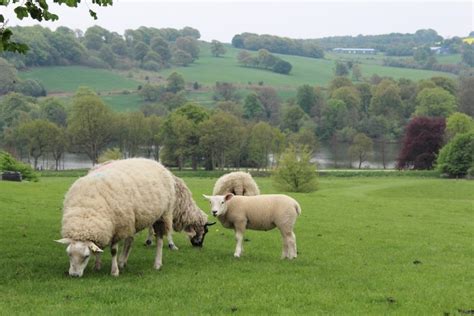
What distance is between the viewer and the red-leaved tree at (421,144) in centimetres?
9619

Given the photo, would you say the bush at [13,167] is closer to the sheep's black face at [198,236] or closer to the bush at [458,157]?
the sheep's black face at [198,236]

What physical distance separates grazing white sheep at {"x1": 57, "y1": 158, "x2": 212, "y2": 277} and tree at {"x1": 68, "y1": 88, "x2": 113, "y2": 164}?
86451 millimetres

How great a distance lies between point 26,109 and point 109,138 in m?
50.3

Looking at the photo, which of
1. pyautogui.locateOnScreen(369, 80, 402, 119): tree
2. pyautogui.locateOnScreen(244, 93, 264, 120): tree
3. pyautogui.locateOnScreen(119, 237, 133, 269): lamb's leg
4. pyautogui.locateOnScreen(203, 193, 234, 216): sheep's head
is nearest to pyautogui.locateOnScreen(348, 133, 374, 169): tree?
pyautogui.locateOnScreen(369, 80, 402, 119): tree

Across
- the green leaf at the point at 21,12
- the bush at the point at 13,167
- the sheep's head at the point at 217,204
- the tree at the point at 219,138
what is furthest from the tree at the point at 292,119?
the green leaf at the point at 21,12

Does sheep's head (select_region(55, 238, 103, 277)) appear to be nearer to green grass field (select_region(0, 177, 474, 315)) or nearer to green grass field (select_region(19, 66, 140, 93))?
green grass field (select_region(0, 177, 474, 315))

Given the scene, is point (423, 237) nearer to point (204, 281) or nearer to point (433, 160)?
point (204, 281)

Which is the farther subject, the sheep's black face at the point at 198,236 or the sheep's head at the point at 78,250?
the sheep's black face at the point at 198,236

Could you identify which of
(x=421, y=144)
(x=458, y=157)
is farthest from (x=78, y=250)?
(x=421, y=144)

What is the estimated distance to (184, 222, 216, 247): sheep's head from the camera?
15.9 meters

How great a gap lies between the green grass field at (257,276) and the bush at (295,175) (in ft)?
102

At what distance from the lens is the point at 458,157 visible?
7944 centimetres

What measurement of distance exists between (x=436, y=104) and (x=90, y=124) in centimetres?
8862

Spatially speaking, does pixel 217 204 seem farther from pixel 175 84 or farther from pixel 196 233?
pixel 175 84
